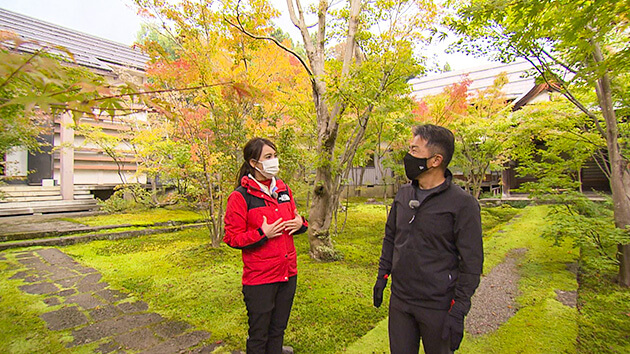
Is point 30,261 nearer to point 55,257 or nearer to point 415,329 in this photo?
point 55,257

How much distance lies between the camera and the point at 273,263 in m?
2.23

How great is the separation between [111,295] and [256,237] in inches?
120

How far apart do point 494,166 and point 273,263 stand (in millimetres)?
10509

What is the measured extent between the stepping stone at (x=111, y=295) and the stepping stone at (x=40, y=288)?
0.67 metres

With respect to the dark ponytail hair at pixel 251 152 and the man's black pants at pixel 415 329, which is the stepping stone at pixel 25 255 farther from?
the man's black pants at pixel 415 329

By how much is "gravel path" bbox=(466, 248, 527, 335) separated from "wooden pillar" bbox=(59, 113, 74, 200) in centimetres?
1243

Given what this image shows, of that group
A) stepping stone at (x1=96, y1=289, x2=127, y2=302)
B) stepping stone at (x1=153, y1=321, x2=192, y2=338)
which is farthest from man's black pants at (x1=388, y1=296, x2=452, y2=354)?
stepping stone at (x1=96, y1=289, x2=127, y2=302)

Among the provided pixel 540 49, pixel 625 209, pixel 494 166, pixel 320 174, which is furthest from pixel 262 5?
pixel 494 166

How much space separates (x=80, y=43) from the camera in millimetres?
13297

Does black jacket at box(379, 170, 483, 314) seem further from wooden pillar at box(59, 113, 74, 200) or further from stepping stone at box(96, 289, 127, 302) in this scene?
wooden pillar at box(59, 113, 74, 200)

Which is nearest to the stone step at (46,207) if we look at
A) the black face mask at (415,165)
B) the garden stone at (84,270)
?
the garden stone at (84,270)

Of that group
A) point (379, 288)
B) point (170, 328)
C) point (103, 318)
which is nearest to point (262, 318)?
point (379, 288)

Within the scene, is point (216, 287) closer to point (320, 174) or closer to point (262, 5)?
point (320, 174)

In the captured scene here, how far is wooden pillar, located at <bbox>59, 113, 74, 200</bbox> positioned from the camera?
34.1 feet
